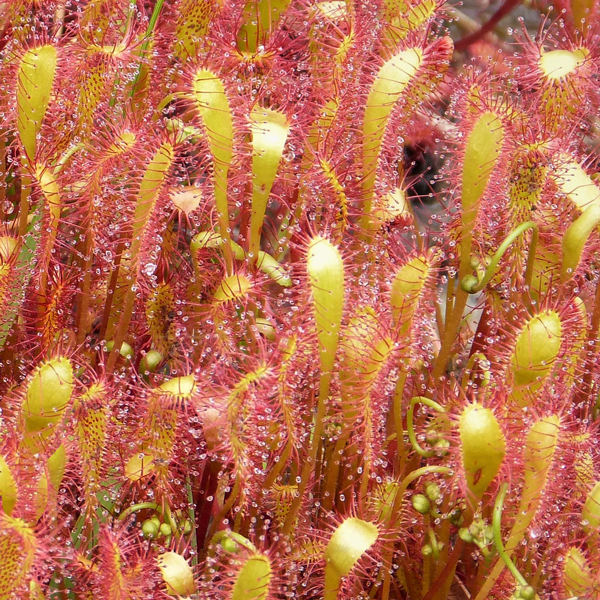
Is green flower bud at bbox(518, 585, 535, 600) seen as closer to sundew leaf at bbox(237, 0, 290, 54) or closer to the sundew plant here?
the sundew plant

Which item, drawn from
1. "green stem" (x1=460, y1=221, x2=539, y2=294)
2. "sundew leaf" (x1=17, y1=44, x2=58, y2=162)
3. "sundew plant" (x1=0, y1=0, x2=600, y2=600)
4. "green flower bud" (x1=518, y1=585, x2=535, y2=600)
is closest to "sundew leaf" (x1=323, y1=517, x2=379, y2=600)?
"sundew plant" (x1=0, y1=0, x2=600, y2=600)

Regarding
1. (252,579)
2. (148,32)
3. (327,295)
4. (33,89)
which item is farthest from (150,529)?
(148,32)

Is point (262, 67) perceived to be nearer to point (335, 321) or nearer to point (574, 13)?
point (335, 321)

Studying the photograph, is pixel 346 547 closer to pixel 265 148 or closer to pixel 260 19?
pixel 265 148

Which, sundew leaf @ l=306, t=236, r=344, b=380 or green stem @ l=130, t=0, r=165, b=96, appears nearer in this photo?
sundew leaf @ l=306, t=236, r=344, b=380

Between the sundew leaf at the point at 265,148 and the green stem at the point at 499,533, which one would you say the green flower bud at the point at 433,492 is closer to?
the green stem at the point at 499,533

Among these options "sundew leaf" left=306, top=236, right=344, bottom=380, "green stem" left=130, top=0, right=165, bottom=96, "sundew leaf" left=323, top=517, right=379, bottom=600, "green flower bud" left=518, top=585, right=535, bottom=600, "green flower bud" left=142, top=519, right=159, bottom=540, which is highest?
"green stem" left=130, top=0, right=165, bottom=96

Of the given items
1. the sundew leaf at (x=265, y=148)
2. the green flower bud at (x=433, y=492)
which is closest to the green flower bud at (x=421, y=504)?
the green flower bud at (x=433, y=492)

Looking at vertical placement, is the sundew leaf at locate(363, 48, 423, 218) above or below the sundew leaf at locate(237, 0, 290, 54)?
below
